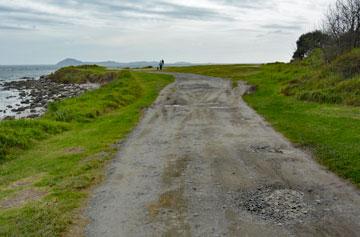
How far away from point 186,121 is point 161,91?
47.6 ft

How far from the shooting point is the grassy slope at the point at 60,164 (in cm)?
774

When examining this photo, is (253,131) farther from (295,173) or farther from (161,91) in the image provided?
(161,91)

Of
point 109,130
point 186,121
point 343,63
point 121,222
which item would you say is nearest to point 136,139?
point 109,130

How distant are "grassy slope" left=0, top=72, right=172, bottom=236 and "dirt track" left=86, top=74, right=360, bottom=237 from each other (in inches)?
22.9

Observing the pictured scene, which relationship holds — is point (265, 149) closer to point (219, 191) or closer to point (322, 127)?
point (322, 127)

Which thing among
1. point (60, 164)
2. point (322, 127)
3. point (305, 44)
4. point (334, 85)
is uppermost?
point (305, 44)

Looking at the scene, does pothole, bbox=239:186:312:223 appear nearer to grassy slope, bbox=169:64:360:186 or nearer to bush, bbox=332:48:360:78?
grassy slope, bbox=169:64:360:186

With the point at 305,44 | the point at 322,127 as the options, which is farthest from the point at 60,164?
the point at 305,44

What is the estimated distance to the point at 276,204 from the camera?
8219mm

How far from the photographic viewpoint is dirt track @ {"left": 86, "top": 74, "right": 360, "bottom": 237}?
720 centimetres

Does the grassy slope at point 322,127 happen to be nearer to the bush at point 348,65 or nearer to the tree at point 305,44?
the bush at point 348,65

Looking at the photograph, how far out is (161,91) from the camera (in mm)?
33250

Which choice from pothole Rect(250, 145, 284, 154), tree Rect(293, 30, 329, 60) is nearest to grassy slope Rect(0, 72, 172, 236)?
pothole Rect(250, 145, 284, 154)

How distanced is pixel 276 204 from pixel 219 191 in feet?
4.33
